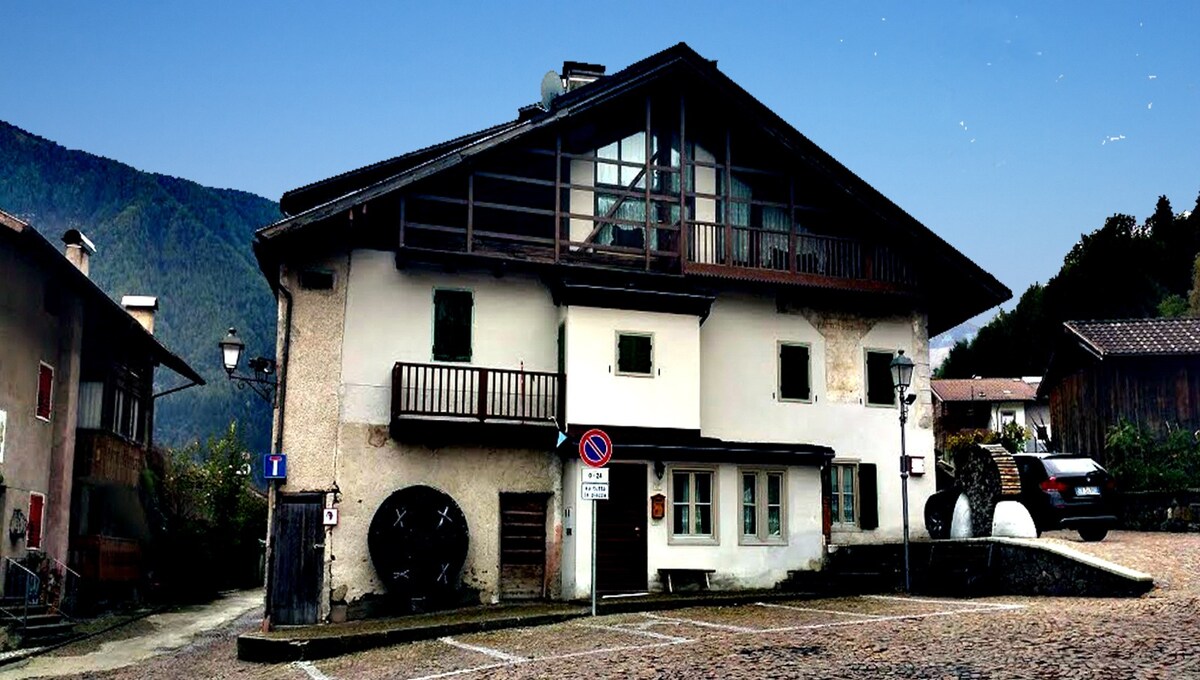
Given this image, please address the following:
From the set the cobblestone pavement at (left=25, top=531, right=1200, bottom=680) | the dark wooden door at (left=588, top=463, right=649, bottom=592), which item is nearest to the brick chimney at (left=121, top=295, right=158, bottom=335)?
the cobblestone pavement at (left=25, top=531, right=1200, bottom=680)

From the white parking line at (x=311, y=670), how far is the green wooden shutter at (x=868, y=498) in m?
13.4

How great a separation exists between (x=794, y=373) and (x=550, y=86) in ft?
33.2

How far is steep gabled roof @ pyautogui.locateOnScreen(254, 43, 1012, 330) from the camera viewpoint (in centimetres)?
2188

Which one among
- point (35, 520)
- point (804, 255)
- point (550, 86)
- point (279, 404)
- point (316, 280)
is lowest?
point (35, 520)

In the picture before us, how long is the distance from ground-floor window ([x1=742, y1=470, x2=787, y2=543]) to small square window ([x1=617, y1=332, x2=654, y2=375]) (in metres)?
2.95

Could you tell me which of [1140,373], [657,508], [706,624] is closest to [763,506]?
[657,508]

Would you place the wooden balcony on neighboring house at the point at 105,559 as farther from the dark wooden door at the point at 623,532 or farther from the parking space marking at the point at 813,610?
the parking space marking at the point at 813,610

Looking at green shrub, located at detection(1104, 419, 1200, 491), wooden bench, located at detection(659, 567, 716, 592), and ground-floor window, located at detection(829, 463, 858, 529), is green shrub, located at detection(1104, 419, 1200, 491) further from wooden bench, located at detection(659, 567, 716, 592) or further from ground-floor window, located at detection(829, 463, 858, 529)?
wooden bench, located at detection(659, 567, 716, 592)

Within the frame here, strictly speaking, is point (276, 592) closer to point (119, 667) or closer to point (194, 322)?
point (119, 667)

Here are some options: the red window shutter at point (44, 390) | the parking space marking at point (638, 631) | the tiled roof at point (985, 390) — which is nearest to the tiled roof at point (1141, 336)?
the parking space marking at point (638, 631)

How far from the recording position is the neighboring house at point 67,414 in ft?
80.2

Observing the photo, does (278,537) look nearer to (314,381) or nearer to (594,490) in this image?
(314,381)

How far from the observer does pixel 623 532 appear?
22188 mm

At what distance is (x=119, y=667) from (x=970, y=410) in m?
71.0
